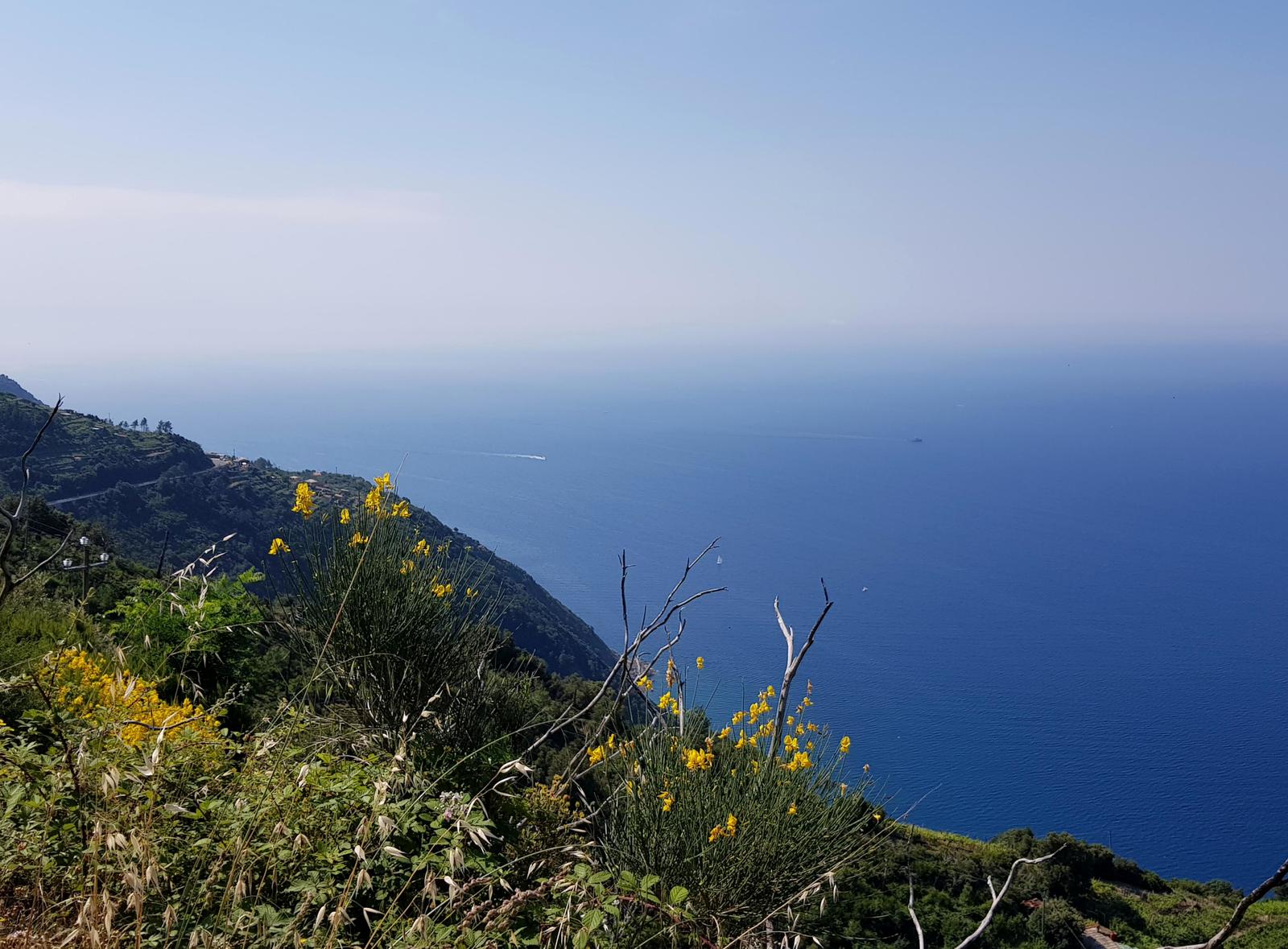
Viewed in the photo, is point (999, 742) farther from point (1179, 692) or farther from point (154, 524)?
point (154, 524)

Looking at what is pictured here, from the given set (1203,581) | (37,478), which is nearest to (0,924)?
(37,478)

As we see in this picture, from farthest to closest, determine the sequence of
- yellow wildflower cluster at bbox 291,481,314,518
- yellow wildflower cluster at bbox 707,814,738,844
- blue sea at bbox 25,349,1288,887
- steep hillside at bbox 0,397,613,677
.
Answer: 1. blue sea at bbox 25,349,1288,887
2. steep hillside at bbox 0,397,613,677
3. yellow wildflower cluster at bbox 291,481,314,518
4. yellow wildflower cluster at bbox 707,814,738,844

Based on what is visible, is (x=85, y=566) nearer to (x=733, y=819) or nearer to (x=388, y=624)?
(x=388, y=624)

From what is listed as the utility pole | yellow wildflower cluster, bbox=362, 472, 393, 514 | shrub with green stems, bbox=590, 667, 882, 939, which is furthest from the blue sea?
the utility pole

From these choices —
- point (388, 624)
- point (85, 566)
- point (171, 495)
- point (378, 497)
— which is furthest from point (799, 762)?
point (171, 495)

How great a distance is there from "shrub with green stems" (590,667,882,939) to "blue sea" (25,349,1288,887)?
1.13 feet

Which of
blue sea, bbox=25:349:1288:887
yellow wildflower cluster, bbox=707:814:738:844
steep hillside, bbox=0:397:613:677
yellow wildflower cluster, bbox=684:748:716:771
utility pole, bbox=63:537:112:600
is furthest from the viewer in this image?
blue sea, bbox=25:349:1288:887

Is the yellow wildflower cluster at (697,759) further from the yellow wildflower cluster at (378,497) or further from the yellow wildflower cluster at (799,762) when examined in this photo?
the yellow wildflower cluster at (378,497)

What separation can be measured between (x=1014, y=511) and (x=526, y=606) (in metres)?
64.9

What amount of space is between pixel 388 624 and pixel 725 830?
1719 mm

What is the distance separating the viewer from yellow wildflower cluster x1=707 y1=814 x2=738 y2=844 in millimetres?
3068

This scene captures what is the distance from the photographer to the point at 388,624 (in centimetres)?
358

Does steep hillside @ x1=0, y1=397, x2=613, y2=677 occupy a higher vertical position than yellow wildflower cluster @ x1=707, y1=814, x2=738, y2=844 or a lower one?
lower

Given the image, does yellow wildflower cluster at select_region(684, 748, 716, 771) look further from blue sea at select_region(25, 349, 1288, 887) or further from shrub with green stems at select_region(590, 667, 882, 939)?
blue sea at select_region(25, 349, 1288, 887)
